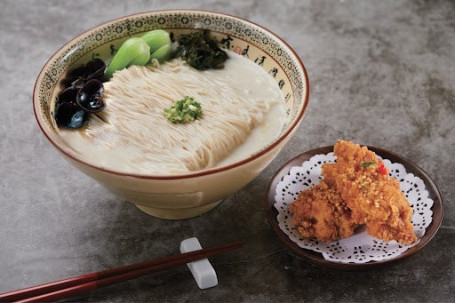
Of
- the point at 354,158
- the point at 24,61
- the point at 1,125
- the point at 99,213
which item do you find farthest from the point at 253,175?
the point at 24,61

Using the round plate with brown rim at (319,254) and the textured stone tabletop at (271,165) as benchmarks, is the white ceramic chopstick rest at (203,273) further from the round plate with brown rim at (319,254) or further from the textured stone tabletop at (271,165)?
the round plate with brown rim at (319,254)

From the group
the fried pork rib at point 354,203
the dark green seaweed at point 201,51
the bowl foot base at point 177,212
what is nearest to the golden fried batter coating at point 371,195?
the fried pork rib at point 354,203

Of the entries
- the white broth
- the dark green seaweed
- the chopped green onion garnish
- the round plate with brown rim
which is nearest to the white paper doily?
the round plate with brown rim

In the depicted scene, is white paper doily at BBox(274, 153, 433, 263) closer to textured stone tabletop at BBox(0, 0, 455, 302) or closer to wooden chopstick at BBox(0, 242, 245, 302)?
textured stone tabletop at BBox(0, 0, 455, 302)

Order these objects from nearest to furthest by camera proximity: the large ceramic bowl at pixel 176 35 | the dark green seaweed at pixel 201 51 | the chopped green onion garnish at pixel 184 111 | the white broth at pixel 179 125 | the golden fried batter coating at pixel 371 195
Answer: the large ceramic bowl at pixel 176 35 < the golden fried batter coating at pixel 371 195 < the white broth at pixel 179 125 < the chopped green onion garnish at pixel 184 111 < the dark green seaweed at pixel 201 51

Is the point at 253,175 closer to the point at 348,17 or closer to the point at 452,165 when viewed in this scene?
the point at 452,165

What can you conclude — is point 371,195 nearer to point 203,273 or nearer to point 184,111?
point 203,273
